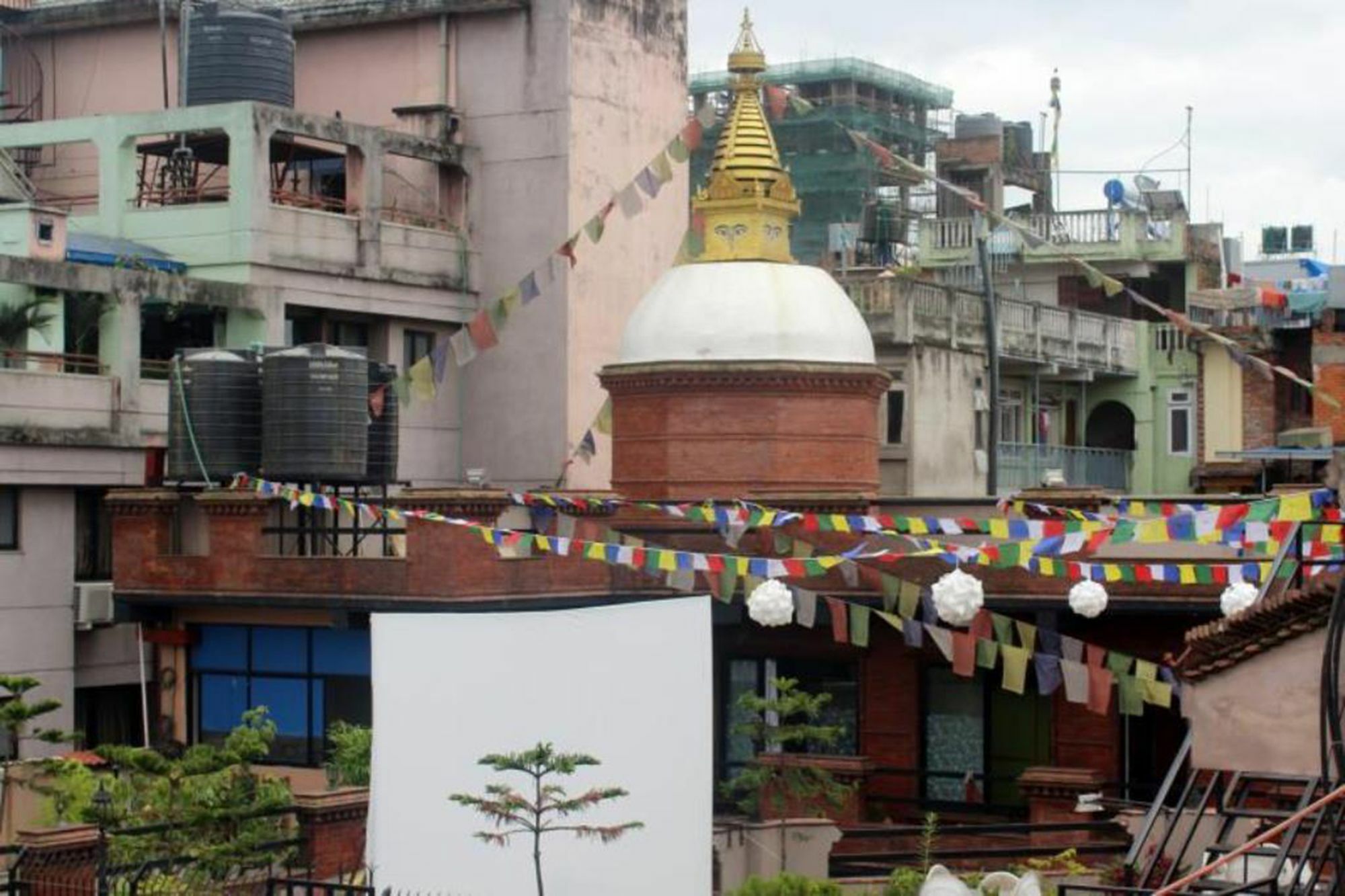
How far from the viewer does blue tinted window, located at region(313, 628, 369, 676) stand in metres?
34.1

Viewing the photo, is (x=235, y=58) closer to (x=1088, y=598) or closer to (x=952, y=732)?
(x=952, y=732)

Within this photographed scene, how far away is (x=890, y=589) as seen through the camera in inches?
1212

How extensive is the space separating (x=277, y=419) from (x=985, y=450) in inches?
786

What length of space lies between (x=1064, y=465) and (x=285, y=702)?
25.3 m

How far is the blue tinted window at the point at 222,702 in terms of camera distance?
3506 centimetres

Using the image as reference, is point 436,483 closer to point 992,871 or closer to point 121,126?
point 121,126

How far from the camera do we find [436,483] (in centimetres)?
4488

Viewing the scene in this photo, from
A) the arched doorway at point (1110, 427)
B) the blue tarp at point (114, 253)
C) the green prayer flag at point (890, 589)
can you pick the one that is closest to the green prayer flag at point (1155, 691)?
the green prayer flag at point (890, 589)

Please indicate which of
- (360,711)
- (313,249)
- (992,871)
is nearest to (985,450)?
(313,249)

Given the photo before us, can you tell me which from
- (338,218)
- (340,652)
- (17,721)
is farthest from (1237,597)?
(338,218)

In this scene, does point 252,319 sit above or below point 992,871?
above

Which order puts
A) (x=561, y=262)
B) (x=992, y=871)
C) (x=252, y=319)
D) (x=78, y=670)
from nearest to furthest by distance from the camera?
1. (x=992, y=871)
2. (x=78, y=670)
3. (x=252, y=319)
4. (x=561, y=262)

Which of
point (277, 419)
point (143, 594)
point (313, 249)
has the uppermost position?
point (313, 249)

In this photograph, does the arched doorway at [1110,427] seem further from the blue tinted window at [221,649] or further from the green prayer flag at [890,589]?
the blue tinted window at [221,649]
